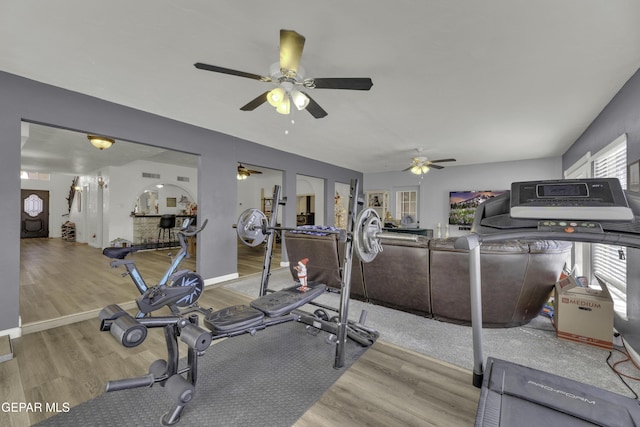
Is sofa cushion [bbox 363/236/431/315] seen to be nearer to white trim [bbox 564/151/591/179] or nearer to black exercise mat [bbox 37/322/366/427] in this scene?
black exercise mat [bbox 37/322/366/427]

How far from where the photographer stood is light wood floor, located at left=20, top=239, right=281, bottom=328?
10.0ft

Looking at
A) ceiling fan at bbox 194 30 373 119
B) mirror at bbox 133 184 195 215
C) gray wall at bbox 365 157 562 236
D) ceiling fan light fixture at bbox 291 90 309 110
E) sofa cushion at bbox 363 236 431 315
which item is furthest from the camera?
mirror at bbox 133 184 195 215

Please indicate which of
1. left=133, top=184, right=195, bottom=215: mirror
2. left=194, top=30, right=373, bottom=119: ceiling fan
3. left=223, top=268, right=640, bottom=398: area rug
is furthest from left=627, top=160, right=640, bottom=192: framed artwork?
left=133, top=184, right=195, bottom=215: mirror

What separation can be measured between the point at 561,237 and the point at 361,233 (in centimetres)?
115

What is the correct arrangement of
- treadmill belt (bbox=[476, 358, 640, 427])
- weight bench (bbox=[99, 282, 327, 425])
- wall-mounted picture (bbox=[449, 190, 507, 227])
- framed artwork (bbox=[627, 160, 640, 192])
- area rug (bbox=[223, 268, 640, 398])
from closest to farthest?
treadmill belt (bbox=[476, 358, 640, 427]) → weight bench (bbox=[99, 282, 327, 425]) → area rug (bbox=[223, 268, 640, 398]) → framed artwork (bbox=[627, 160, 640, 192]) → wall-mounted picture (bbox=[449, 190, 507, 227])

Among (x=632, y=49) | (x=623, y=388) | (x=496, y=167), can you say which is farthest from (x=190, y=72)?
(x=496, y=167)

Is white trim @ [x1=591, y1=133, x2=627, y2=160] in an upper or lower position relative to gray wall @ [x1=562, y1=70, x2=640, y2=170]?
lower

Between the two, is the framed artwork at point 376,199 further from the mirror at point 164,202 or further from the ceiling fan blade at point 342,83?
the ceiling fan blade at point 342,83

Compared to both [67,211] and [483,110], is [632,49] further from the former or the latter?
[67,211]

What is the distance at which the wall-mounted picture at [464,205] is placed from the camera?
6797mm

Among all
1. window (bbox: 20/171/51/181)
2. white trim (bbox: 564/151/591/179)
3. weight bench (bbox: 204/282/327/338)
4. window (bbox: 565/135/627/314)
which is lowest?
weight bench (bbox: 204/282/327/338)

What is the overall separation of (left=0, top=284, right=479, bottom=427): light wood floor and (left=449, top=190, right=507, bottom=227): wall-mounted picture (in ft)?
18.8

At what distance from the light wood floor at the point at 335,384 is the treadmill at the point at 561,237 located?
0.32 metres

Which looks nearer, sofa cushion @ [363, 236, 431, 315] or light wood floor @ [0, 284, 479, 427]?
light wood floor @ [0, 284, 479, 427]
